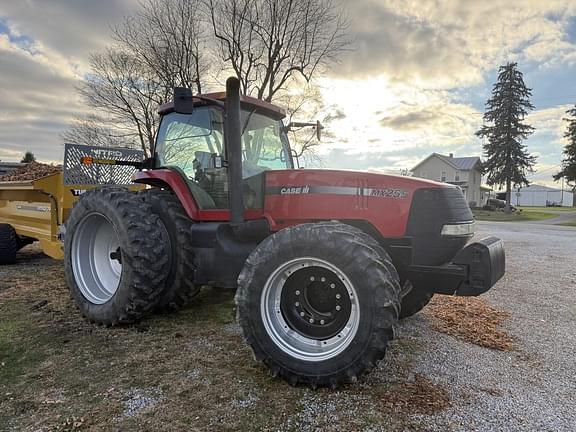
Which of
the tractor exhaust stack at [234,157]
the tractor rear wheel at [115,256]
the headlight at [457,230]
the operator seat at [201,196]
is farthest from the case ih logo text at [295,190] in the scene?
the tractor rear wheel at [115,256]

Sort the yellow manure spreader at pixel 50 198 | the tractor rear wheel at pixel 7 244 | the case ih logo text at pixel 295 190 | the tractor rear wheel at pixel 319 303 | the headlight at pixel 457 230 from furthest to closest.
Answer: the tractor rear wheel at pixel 7 244, the yellow manure spreader at pixel 50 198, the case ih logo text at pixel 295 190, the headlight at pixel 457 230, the tractor rear wheel at pixel 319 303

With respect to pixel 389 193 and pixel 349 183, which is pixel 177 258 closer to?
pixel 349 183

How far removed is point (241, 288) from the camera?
2871 mm

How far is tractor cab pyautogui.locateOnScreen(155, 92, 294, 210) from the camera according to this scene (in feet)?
12.7

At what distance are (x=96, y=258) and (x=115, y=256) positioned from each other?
40 cm

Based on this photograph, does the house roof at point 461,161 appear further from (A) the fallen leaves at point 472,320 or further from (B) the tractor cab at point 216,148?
(B) the tractor cab at point 216,148

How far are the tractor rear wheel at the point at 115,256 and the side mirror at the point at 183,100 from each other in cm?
118

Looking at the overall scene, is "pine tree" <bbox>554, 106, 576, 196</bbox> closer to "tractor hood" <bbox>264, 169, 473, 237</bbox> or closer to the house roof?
the house roof

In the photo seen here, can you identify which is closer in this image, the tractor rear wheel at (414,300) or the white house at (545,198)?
the tractor rear wheel at (414,300)

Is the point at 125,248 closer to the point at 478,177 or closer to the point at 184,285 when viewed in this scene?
the point at 184,285

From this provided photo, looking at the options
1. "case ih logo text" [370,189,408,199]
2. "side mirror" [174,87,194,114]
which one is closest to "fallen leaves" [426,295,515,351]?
"case ih logo text" [370,189,408,199]

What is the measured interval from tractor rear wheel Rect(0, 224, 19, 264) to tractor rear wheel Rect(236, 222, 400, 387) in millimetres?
5901

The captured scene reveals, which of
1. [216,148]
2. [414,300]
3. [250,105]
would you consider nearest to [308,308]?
[414,300]

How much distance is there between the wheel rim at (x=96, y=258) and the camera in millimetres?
4254
